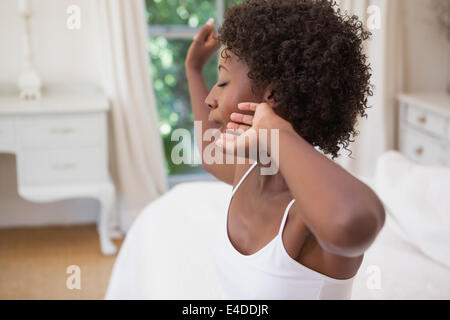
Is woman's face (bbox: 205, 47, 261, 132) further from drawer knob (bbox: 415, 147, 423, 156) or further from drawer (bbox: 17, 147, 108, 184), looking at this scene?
drawer knob (bbox: 415, 147, 423, 156)

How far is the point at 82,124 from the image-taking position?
2.97 m

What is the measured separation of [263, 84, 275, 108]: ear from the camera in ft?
2.65

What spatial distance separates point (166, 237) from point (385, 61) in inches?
88.2

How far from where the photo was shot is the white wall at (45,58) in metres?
3.27

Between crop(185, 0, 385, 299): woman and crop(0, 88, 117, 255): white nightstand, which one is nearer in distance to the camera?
crop(185, 0, 385, 299): woman

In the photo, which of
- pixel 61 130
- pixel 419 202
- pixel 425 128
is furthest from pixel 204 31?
pixel 425 128

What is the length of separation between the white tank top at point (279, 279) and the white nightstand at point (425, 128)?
2279 millimetres

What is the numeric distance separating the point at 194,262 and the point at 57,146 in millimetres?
1585

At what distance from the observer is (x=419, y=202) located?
1845 mm

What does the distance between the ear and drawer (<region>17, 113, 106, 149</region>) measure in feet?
7.48

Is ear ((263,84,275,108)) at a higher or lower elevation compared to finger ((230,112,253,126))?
higher

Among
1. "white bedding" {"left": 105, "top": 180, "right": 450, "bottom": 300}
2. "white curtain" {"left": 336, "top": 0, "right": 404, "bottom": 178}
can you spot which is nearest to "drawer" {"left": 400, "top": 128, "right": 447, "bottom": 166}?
"white curtain" {"left": 336, "top": 0, "right": 404, "bottom": 178}

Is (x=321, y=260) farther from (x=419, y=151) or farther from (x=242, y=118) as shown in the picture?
(x=419, y=151)
